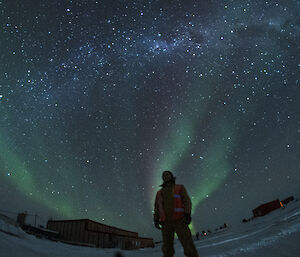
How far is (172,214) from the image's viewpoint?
145 inches

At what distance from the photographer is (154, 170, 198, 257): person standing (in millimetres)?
3465

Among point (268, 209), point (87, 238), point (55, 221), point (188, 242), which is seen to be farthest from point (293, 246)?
point (268, 209)

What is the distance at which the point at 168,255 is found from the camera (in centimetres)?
349

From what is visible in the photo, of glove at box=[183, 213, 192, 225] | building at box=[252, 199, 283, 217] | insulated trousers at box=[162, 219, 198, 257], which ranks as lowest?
insulated trousers at box=[162, 219, 198, 257]

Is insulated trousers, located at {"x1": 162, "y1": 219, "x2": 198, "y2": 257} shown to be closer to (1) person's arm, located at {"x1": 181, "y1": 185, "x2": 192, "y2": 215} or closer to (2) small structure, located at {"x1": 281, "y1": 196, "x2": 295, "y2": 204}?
(1) person's arm, located at {"x1": 181, "y1": 185, "x2": 192, "y2": 215}

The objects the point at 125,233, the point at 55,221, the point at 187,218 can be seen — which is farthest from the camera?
the point at 125,233

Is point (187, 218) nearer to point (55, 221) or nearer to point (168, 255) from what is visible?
point (168, 255)

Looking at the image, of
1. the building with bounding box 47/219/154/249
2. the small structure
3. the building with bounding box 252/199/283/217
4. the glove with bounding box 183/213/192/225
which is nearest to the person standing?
the glove with bounding box 183/213/192/225

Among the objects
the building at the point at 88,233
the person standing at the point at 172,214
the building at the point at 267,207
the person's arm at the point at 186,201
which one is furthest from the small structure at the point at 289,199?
the person standing at the point at 172,214

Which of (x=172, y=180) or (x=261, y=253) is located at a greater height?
(x=172, y=180)

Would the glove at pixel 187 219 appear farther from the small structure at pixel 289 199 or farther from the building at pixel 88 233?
the small structure at pixel 289 199

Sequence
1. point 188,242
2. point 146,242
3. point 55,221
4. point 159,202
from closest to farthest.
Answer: point 188,242 < point 159,202 < point 55,221 < point 146,242

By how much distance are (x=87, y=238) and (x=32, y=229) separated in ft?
16.0

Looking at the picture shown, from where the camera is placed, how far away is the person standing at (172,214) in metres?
3.46
